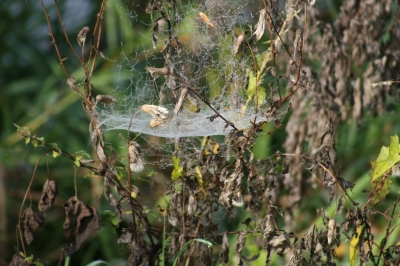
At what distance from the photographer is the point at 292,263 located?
142 cm

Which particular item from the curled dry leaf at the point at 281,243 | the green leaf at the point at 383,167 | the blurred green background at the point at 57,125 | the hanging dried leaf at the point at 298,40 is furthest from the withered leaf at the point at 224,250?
the blurred green background at the point at 57,125

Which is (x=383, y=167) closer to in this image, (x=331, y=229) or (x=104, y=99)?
(x=331, y=229)

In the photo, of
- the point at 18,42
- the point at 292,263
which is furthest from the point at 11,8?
the point at 292,263

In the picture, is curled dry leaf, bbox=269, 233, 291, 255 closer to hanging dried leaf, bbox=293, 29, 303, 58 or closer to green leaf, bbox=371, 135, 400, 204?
green leaf, bbox=371, 135, 400, 204

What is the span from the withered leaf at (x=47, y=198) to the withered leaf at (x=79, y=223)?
44 millimetres

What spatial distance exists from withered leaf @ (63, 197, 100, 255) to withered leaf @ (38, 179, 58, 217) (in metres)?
0.04

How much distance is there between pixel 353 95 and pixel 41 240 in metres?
2.03

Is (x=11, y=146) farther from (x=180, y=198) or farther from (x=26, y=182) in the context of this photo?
(x=180, y=198)

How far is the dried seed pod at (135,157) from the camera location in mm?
1462

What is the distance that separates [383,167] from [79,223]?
81cm

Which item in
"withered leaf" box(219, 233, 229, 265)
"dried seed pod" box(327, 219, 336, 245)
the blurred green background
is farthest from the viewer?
the blurred green background

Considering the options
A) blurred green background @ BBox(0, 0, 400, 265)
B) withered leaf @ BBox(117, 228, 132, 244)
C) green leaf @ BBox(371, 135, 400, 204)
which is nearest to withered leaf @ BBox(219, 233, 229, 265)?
withered leaf @ BBox(117, 228, 132, 244)

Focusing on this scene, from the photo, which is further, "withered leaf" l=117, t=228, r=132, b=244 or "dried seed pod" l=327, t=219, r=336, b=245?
"withered leaf" l=117, t=228, r=132, b=244

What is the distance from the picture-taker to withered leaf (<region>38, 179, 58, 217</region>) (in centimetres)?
154
